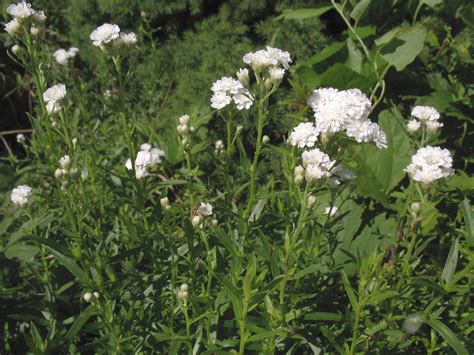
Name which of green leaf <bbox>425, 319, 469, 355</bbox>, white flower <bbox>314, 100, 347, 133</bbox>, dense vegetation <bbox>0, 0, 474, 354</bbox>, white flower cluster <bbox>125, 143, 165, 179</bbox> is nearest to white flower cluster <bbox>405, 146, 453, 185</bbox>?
dense vegetation <bbox>0, 0, 474, 354</bbox>

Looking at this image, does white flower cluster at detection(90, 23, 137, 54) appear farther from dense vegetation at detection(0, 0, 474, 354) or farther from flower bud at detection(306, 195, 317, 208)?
flower bud at detection(306, 195, 317, 208)

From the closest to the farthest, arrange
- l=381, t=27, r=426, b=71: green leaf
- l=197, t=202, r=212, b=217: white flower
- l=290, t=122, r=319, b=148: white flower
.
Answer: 1. l=290, t=122, r=319, b=148: white flower
2. l=197, t=202, r=212, b=217: white flower
3. l=381, t=27, r=426, b=71: green leaf

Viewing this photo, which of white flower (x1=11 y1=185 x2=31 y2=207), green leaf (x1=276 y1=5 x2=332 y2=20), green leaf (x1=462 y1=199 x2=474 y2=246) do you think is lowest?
green leaf (x1=462 y1=199 x2=474 y2=246)

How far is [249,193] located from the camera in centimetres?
230

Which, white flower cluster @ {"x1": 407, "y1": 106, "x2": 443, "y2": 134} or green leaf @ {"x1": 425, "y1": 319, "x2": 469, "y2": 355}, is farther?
white flower cluster @ {"x1": 407, "y1": 106, "x2": 443, "y2": 134}

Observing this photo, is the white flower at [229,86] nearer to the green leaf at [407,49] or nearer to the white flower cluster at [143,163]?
the white flower cluster at [143,163]

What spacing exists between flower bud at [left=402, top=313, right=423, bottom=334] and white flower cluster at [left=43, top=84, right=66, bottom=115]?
128 cm

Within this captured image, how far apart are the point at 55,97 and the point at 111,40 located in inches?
11.9

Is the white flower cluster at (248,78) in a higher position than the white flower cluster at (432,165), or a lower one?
higher

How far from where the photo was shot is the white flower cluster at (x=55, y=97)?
186cm

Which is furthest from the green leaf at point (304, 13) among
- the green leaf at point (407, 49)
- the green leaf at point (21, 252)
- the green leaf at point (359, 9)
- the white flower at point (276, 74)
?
the green leaf at point (21, 252)

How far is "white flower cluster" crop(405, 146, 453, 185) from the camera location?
1.54 m

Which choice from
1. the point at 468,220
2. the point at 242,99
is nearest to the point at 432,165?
the point at 468,220

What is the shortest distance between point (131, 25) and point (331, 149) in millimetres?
2240
